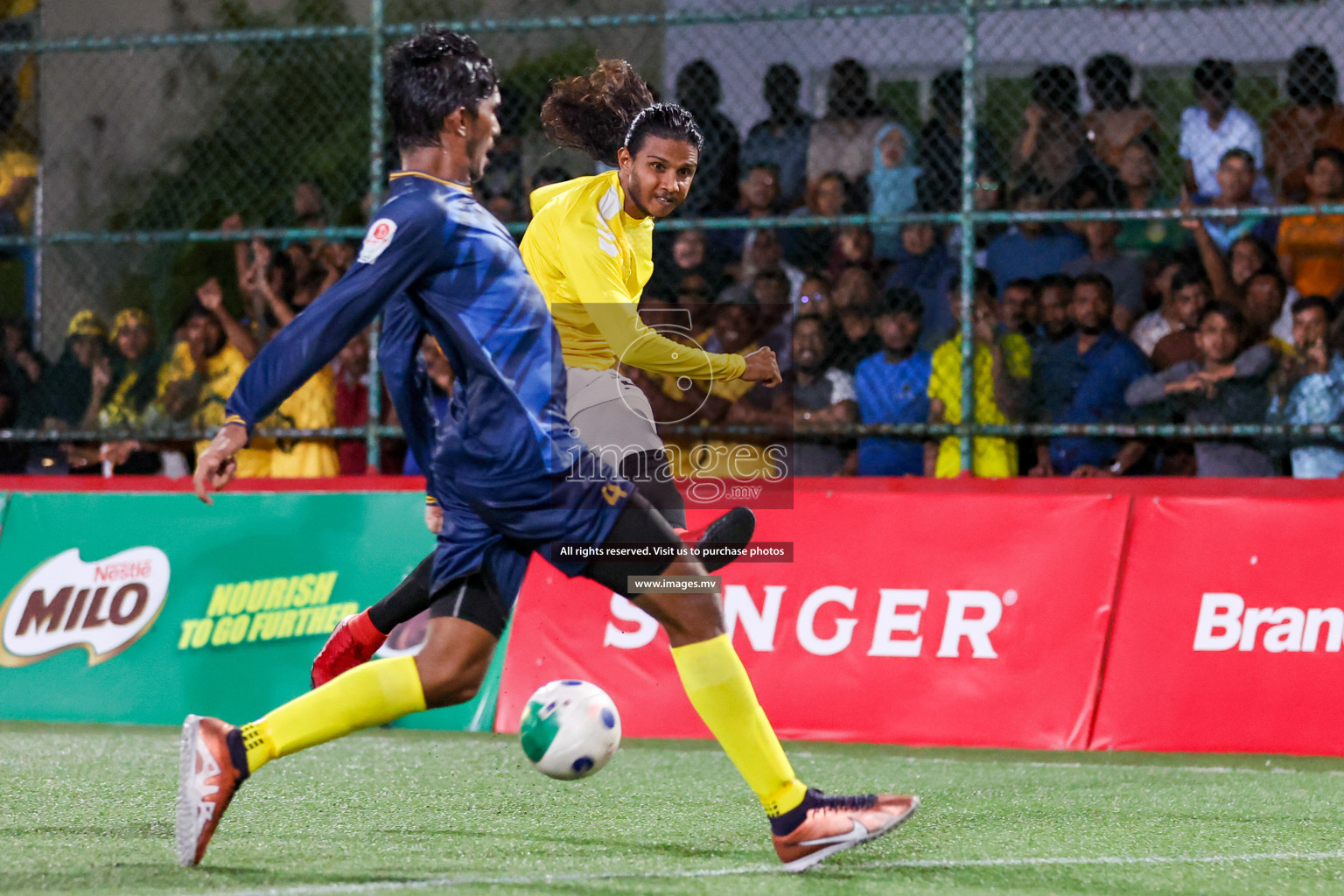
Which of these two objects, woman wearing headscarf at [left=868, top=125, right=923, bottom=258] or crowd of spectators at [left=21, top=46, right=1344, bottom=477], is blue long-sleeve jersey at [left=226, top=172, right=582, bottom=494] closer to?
crowd of spectators at [left=21, top=46, right=1344, bottom=477]

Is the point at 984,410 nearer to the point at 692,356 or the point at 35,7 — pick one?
the point at 692,356

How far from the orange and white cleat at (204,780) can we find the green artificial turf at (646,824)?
0.09 meters

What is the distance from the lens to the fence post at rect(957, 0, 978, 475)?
323 inches

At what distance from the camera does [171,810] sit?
520 centimetres

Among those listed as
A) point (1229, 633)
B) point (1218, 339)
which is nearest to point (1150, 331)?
point (1218, 339)

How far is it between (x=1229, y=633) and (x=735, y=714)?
350 centimetres

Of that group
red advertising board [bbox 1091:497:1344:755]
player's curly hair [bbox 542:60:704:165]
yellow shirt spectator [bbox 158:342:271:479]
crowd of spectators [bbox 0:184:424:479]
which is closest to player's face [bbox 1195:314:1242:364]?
red advertising board [bbox 1091:497:1344:755]

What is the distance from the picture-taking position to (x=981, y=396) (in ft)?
27.4

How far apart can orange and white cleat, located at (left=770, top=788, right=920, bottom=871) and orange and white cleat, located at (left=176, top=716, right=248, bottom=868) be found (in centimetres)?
139

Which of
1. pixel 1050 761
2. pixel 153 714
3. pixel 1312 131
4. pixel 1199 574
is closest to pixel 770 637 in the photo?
pixel 1050 761

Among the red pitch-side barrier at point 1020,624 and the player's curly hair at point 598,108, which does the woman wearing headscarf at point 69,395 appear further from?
the player's curly hair at point 598,108

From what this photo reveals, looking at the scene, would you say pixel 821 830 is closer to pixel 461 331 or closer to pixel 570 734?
pixel 570 734

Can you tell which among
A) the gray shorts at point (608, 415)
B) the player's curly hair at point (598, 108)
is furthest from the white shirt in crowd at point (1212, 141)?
the gray shorts at point (608, 415)

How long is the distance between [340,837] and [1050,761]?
128 inches
